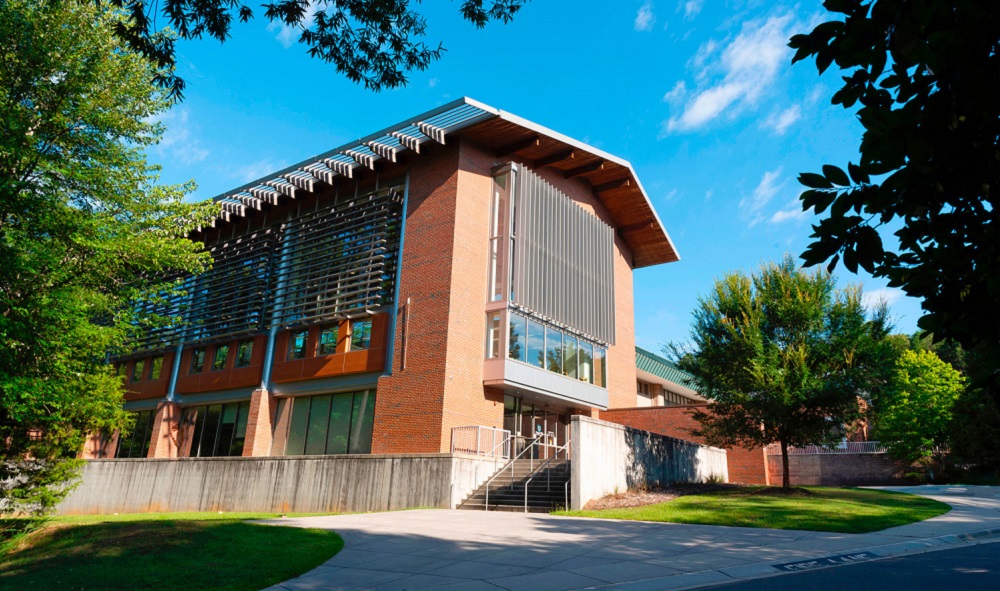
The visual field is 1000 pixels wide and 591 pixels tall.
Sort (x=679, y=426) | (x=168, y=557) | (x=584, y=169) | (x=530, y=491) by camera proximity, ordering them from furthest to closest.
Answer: (x=679, y=426) < (x=584, y=169) < (x=530, y=491) < (x=168, y=557)

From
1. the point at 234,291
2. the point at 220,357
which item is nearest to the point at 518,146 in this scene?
the point at 234,291

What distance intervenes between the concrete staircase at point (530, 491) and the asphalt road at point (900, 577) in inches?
334

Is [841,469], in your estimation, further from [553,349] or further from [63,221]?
[63,221]

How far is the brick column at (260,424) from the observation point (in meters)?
25.5

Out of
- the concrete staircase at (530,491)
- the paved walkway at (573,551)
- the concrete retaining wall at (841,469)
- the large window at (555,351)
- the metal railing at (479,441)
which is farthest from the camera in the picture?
the concrete retaining wall at (841,469)

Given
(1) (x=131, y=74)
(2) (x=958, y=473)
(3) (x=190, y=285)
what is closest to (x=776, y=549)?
(1) (x=131, y=74)

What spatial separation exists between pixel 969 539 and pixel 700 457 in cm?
1215

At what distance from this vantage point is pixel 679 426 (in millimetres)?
30109

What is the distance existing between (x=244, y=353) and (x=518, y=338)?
13165mm

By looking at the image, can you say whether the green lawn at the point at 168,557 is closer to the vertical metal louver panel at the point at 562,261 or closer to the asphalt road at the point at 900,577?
the asphalt road at the point at 900,577

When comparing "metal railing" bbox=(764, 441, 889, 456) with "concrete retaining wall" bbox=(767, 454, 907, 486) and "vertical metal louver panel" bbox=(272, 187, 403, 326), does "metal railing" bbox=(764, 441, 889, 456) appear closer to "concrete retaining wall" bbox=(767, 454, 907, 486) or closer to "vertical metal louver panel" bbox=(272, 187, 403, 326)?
"concrete retaining wall" bbox=(767, 454, 907, 486)

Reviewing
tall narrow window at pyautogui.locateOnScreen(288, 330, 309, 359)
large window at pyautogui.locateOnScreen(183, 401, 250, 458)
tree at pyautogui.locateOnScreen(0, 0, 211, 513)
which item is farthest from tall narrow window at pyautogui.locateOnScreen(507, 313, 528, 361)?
large window at pyautogui.locateOnScreen(183, 401, 250, 458)

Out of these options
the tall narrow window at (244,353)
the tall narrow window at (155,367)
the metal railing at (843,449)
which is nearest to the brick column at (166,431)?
the tall narrow window at (155,367)

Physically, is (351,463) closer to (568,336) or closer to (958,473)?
(568,336)
